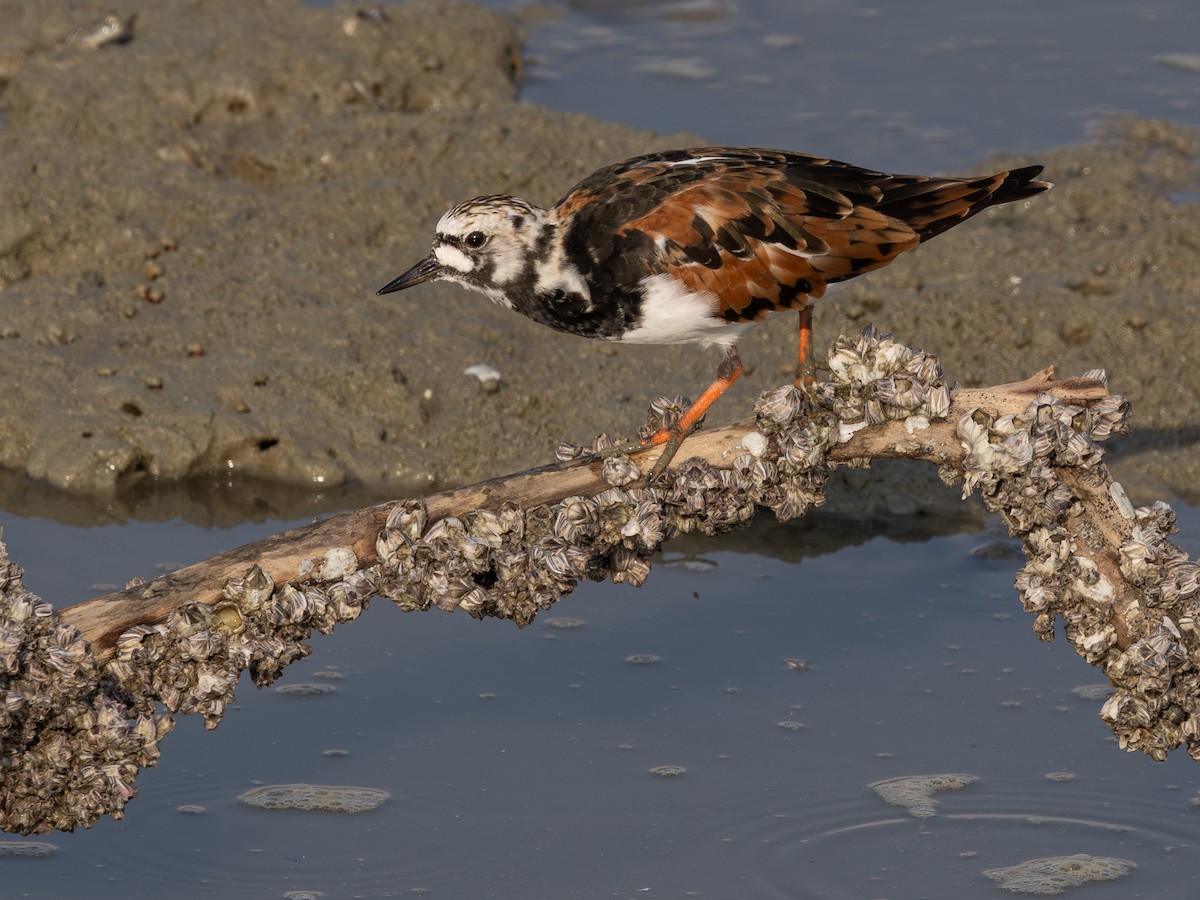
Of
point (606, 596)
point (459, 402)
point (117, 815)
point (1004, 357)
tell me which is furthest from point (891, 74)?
point (117, 815)

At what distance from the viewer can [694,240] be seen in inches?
219

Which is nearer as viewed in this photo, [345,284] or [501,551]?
[501,551]

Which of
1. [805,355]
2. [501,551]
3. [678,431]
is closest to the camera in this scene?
[501,551]

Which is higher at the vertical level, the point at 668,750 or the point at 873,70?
the point at 873,70

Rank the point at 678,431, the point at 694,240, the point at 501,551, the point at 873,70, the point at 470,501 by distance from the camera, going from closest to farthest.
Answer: the point at 501,551 → the point at 470,501 → the point at 678,431 → the point at 694,240 → the point at 873,70

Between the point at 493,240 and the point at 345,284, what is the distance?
2.98m

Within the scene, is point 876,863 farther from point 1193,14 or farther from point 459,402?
point 1193,14

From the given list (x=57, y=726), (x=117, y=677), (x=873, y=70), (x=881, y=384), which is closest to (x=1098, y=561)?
(x=881, y=384)

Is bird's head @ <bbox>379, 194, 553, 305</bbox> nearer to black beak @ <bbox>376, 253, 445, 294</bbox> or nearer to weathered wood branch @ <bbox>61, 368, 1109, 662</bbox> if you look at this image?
black beak @ <bbox>376, 253, 445, 294</bbox>

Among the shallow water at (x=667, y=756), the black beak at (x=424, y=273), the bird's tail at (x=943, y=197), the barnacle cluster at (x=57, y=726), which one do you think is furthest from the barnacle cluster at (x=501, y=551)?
the bird's tail at (x=943, y=197)

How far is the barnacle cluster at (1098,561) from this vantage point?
4.67m

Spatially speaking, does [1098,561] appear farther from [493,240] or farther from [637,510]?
[493,240]

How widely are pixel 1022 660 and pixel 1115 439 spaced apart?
1.94 metres

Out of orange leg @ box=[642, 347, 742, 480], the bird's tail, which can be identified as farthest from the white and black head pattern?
the bird's tail
